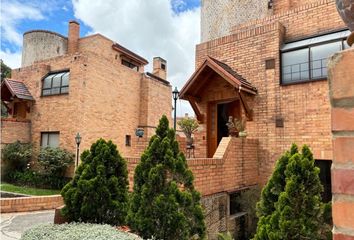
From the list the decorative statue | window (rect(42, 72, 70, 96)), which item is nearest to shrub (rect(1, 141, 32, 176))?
window (rect(42, 72, 70, 96))

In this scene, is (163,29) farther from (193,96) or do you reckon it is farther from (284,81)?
(284,81)

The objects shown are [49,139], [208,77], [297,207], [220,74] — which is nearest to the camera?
[297,207]

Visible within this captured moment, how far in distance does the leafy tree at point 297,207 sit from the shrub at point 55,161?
1302cm

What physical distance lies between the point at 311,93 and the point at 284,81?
40.2 inches

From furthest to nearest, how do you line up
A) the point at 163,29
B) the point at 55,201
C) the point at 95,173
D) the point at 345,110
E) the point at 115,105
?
the point at 115,105, the point at 163,29, the point at 55,201, the point at 95,173, the point at 345,110

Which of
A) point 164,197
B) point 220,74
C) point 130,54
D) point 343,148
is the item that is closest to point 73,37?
point 130,54

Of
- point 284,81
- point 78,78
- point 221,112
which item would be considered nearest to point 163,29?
point 78,78

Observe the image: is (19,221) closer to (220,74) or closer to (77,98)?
(220,74)

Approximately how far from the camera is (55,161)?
51.7 ft

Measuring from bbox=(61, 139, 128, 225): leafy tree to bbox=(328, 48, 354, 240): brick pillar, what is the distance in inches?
159

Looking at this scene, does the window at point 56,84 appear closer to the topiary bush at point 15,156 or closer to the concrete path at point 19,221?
the topiary bush at point 15,156

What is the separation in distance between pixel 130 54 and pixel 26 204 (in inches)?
663

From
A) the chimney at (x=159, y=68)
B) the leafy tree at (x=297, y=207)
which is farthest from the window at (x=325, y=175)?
the chimney at (x=159, y=68)

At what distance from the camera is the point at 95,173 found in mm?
4645
